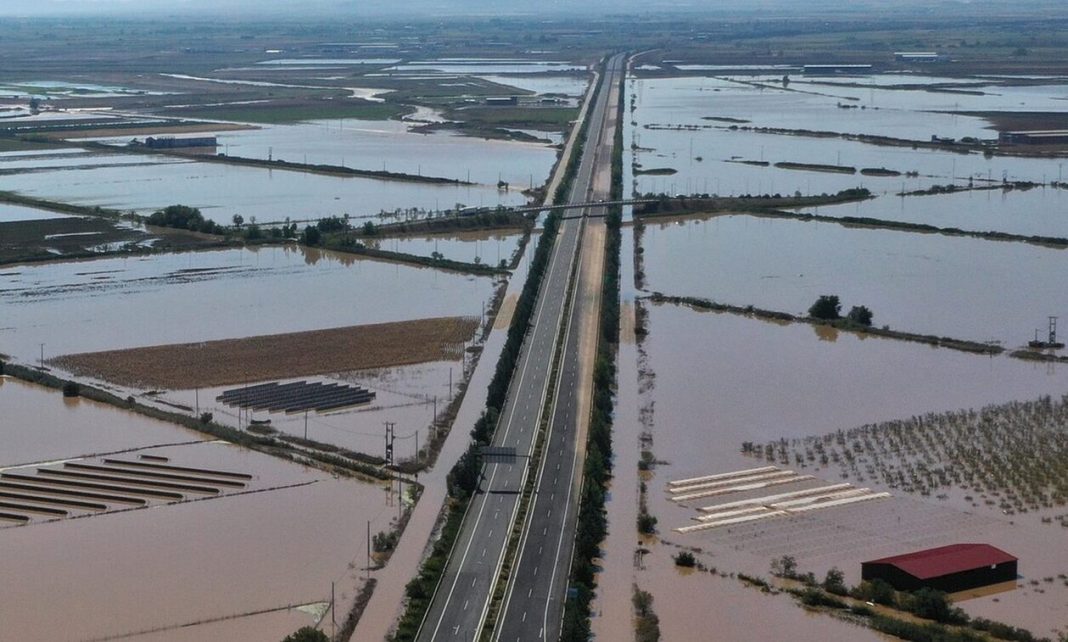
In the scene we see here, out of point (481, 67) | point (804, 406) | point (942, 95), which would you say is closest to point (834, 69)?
point (942, 95)

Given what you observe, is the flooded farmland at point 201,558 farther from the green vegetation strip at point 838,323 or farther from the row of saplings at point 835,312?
the row of saplings at point 835,312

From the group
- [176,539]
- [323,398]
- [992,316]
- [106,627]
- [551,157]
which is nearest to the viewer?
[106,627]

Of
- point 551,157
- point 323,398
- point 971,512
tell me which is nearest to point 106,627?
point 323,398

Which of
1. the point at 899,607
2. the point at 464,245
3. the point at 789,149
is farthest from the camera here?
the point at 789,149

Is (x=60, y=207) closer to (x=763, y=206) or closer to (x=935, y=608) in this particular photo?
(x=763, y=206)

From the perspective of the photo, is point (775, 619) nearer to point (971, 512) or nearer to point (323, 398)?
point (971, 512)

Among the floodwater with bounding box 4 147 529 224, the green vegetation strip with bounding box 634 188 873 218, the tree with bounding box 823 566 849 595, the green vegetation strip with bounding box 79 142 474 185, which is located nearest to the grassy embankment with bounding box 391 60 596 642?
the tree with bounding box 823 566 849 595
